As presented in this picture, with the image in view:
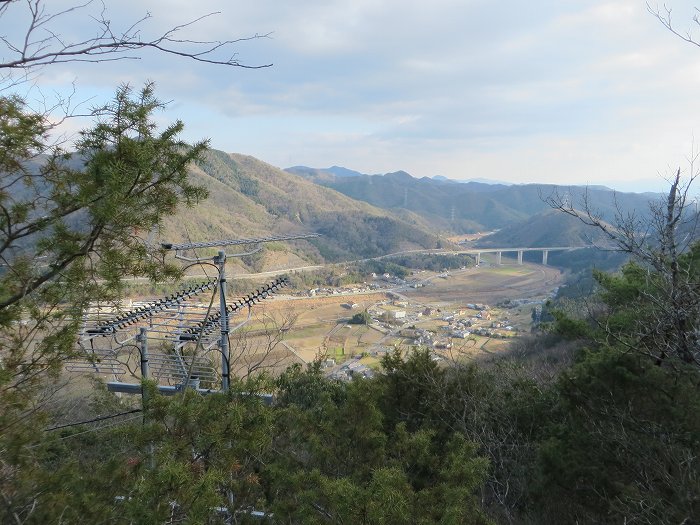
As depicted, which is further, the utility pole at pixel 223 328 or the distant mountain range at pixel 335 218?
the distant mountain range at pixel 335 218

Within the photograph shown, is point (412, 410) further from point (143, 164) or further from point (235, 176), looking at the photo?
point (235, 176)

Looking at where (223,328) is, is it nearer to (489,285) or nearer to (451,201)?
(489,285)

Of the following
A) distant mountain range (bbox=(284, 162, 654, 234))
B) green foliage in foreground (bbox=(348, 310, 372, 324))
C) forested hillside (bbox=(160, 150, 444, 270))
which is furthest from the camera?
distant mountain range (bbox=(284, 162, 654, 234))

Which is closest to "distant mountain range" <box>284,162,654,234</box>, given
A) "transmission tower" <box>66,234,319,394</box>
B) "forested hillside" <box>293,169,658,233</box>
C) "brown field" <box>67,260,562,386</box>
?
"forested hillside" <box>293,169,658,233</box>

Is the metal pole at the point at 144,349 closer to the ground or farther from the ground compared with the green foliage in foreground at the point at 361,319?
farther from the ground

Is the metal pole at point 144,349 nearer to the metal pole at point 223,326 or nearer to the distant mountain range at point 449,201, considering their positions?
the metal pole at point 223,326

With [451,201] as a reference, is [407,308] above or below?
below

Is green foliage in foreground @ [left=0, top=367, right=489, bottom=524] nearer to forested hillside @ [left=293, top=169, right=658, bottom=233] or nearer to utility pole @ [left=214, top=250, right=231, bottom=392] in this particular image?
utility pole @ [left=214, top=250, right=231, bottom=392]

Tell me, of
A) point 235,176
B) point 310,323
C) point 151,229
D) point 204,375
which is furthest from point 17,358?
point 235,176

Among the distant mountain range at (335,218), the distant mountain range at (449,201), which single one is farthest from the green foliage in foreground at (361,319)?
the distant mountain range at (449,201)

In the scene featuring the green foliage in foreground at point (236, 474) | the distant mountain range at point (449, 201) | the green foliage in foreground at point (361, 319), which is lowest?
the green foliage in foreground at point (361, 319)

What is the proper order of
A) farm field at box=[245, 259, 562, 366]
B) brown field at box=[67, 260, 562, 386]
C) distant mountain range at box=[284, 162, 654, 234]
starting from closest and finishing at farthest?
brown field at box=[67, 260, 562, 386] < farm field at box=[245, 259, 562, 366] < distant mountain range at box=[284, 162, 654, 234]

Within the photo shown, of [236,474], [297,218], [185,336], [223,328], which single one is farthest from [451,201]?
[236,474]

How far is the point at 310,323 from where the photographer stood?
28.7 meters
